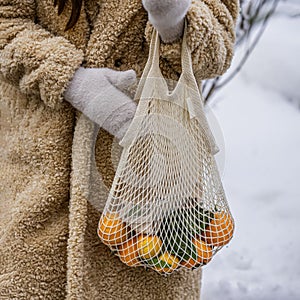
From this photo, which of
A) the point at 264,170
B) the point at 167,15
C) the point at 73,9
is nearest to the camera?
the point at 167,15

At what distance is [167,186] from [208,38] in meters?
0.24

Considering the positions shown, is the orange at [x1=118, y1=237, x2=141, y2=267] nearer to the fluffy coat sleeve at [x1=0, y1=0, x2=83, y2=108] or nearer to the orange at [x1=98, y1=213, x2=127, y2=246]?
the orange at [x1=98, y1=213, x2=127, y2=246]

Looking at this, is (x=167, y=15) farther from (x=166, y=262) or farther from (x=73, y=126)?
(x=166, y=262)

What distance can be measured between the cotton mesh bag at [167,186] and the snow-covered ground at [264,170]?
1.43m

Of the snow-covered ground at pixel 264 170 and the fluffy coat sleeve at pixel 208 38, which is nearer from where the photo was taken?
the fluffy coat sleeve at pixel 208 38

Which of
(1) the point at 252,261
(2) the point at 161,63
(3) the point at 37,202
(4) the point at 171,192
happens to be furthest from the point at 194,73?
(1) the point at 252,261

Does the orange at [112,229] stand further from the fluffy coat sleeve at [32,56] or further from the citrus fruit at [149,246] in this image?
the fluffy coat sleeve at [32,56]

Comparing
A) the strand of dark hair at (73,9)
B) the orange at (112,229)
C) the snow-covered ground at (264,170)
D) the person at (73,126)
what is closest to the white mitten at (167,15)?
the person at (73,126)

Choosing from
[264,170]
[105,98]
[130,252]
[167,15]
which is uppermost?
[167,15]

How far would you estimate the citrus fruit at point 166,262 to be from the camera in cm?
102

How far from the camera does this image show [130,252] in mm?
1047

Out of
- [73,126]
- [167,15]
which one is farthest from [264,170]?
[167,15]

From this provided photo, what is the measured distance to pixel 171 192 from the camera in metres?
1.05

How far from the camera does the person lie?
1071 millimetres
